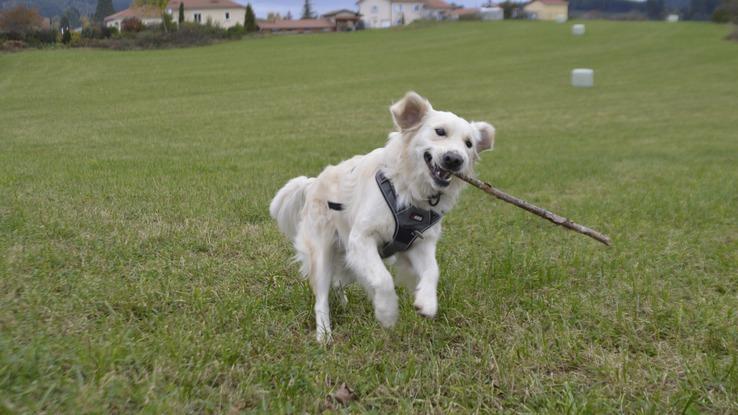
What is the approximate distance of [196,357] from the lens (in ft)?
11.0

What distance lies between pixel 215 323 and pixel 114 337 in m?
0.67

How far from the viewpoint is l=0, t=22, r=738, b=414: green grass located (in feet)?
10.4

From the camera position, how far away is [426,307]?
4004 millimetres

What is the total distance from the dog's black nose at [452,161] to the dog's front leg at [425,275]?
1.73 ft

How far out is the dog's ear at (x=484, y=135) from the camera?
509cm

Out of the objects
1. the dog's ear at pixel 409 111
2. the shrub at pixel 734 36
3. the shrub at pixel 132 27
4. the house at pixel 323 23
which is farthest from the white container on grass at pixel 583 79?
the house at pixel 323 23

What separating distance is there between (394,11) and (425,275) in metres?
126

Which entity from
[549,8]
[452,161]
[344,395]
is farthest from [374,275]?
[549,8]

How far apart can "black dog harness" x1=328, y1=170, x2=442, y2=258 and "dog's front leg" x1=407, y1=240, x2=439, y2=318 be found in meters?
0.08

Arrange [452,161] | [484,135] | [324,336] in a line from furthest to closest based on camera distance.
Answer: [484,135] → [452,161] → [324,336]

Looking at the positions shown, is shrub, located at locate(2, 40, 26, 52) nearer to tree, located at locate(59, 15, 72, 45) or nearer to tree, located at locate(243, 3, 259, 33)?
tree, located at locate(59, 15, 72, 45)

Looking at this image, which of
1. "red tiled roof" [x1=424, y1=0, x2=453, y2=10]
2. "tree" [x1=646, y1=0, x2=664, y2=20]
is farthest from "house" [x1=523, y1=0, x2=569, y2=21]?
"tree" [x1=646, y1=0, x2=664, y2=20]

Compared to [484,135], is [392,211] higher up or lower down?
lower down

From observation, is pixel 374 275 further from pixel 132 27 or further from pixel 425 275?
pixel 132 27
